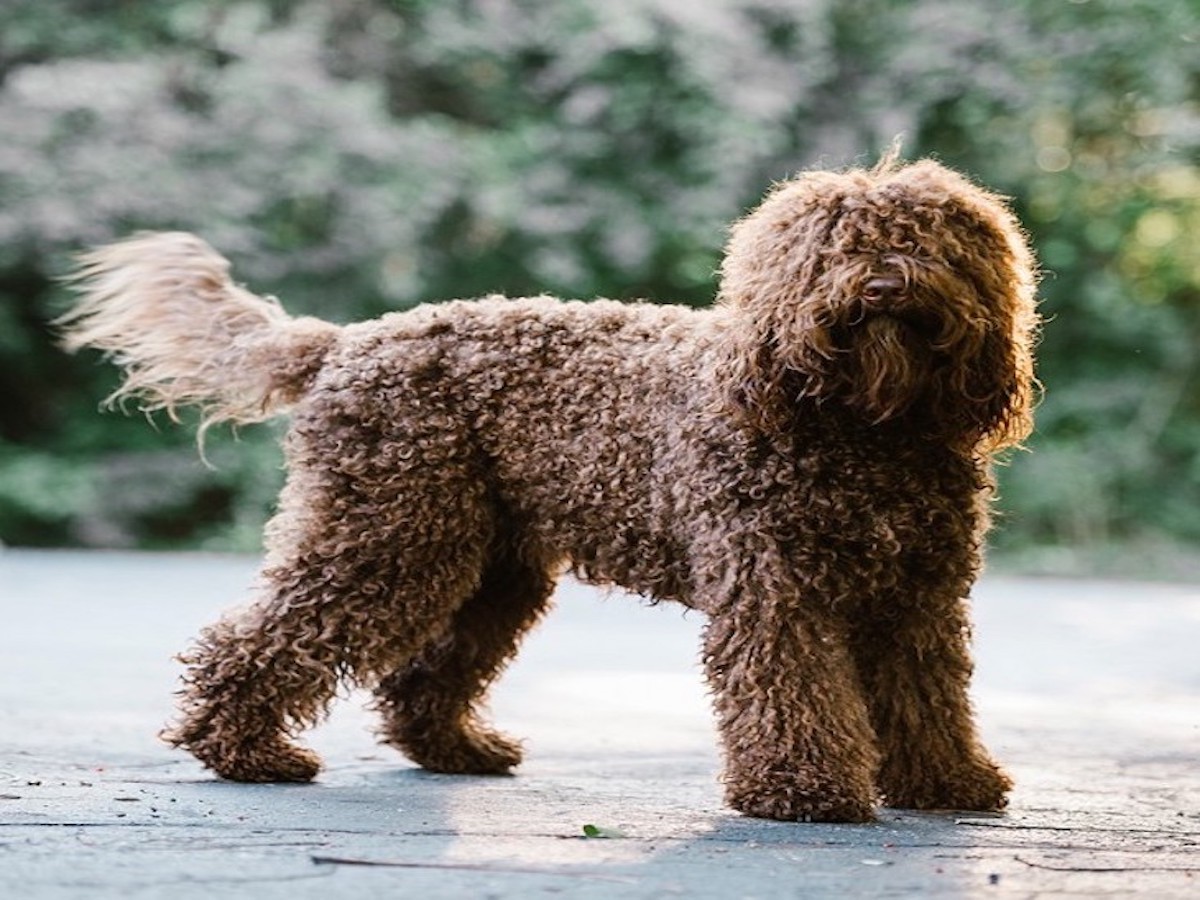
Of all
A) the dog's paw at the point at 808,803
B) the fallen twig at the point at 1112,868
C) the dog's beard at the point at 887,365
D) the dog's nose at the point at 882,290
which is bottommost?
the fallen twig at the point at 1112,868

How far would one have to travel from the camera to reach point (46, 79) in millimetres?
17875

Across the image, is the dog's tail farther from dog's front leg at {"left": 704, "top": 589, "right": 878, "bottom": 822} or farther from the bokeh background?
the bokeh background

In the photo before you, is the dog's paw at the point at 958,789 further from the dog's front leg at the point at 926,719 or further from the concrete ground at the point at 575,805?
the concrete ground at the point at 575,805

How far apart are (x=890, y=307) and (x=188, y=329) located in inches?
101

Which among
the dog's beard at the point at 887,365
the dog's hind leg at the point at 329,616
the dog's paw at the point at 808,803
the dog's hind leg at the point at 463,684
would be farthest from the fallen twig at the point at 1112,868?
the dog's hind leg at the point at 463,684

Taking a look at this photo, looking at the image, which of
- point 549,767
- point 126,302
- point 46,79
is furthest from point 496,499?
point 46,79

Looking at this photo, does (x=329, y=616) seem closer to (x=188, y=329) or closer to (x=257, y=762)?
(x=257, y=762)

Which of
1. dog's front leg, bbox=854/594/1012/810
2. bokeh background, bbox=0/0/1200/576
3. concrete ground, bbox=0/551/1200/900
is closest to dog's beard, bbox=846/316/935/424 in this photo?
dog's front leg, bbox=854/594/1012/810

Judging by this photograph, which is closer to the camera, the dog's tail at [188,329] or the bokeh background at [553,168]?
the dog's tail at [188,329]

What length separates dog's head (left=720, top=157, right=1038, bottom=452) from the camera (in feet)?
15.9

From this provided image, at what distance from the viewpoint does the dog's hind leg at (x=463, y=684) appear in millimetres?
6172

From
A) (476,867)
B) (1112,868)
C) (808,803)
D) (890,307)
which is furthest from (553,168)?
(476,867)

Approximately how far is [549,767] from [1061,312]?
14.2m

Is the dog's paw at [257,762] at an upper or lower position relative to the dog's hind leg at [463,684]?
lower
